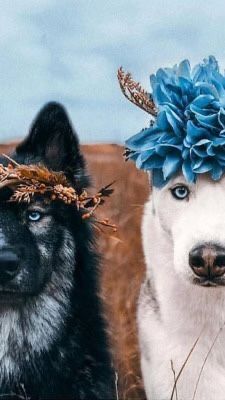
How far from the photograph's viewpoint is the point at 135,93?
2.94m

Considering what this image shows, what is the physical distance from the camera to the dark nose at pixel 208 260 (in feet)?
8.70

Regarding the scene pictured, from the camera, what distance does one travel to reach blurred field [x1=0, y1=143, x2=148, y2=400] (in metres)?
3.60

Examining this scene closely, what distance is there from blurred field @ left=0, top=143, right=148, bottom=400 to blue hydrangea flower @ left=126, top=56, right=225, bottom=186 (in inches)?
17.4

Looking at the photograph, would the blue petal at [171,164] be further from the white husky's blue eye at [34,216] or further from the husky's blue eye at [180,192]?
the white husky's blue eye at [34,216]

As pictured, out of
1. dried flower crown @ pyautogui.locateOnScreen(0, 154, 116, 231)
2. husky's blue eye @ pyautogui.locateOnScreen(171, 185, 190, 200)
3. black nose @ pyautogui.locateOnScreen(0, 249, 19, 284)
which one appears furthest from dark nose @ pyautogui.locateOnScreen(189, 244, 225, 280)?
black nose @ pyautogui.locateOnScreen(0, 249, 19, 284)

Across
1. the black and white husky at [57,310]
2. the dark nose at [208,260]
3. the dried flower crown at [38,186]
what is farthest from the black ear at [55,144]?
the dark nose at [208,260]

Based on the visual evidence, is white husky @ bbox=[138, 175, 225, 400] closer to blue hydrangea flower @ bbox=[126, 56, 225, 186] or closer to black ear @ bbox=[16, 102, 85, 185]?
blue hydrangea flower @ bbox=[126, 56, 225, 186]

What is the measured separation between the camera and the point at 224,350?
295cm

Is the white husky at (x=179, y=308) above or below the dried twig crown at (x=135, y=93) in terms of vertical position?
below

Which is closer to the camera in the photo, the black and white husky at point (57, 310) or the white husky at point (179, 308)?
the white husky at point (179, 308)

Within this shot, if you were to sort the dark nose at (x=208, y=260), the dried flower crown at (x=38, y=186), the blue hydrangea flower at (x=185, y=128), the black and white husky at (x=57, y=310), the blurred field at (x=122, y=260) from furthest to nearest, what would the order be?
the blurred field at (x=122, y=260) → the black and white husky at (x=57, y=310) → the dried flower crown at (x=38, y=186) → the blue hydrangea flower at (x=185, y=128) → the dark nose at (x=208, y=260)

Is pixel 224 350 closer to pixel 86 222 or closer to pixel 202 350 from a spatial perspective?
pixel 202 350

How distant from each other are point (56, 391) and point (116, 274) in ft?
4.80

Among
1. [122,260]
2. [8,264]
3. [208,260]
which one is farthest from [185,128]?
[122,260]
